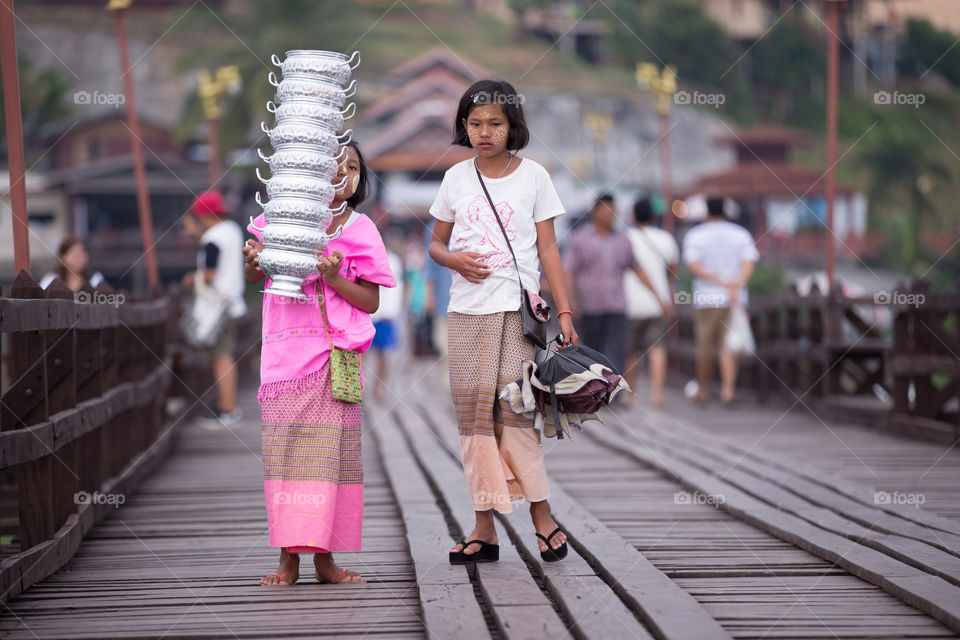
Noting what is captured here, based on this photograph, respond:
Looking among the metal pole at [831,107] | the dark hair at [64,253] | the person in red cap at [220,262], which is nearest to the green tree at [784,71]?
the metal pole at [831,107]

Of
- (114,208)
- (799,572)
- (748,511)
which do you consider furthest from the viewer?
(114,208)

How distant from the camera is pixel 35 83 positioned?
166ft

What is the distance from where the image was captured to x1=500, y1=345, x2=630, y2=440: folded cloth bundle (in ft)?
13.5

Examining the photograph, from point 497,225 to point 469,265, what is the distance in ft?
0.58

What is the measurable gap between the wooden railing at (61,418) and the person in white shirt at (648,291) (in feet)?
15.9

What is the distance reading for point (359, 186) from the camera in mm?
4293

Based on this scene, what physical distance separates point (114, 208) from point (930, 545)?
133ft

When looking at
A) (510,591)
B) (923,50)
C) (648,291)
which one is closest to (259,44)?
(648,291)

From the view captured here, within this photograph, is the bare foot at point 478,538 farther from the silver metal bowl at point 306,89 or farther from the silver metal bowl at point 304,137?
the silver metal bowl at point 306,89

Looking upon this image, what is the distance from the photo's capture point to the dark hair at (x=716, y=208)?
33.8ft

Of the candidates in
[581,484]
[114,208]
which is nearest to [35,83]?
[114,208]

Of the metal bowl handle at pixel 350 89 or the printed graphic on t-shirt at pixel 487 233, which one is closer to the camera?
the metal bowl handle at pixel 350 89

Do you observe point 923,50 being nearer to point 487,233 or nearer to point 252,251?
point 487,233

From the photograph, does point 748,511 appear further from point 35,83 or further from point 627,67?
point 627,67
